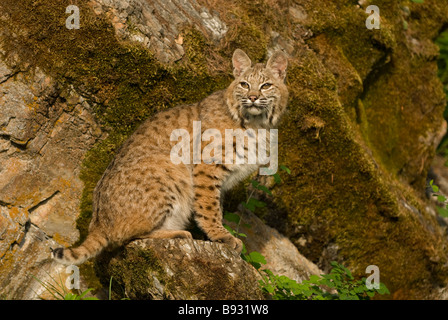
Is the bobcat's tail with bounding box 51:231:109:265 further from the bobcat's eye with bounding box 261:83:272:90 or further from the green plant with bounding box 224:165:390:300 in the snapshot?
the bobcat's eye with bounding box 261:83:272:90

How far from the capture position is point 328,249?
5973 mm

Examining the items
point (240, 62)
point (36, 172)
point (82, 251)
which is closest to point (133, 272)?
point (82, 251)

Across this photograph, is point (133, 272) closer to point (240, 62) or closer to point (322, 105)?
point (240, 62)

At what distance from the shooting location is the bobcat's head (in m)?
4.78

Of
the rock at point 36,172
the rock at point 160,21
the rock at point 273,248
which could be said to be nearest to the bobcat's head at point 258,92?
the rock at point 160,21

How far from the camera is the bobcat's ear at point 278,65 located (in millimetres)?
5020

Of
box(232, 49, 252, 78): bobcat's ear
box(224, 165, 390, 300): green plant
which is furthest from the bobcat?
box(224, 165, 390, 300): green plant

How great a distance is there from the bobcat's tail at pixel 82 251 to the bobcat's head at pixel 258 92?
71.1 inches

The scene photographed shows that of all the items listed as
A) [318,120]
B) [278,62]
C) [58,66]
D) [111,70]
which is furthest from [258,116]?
[58,66]

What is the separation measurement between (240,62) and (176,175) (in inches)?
55.6

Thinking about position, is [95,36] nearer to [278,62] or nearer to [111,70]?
[111,70]

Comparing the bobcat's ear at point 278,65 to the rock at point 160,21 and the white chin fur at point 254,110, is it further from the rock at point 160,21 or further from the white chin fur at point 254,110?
the rock at point 160,21

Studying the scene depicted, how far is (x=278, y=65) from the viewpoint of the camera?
5.07 meters

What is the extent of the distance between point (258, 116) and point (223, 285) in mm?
1831
